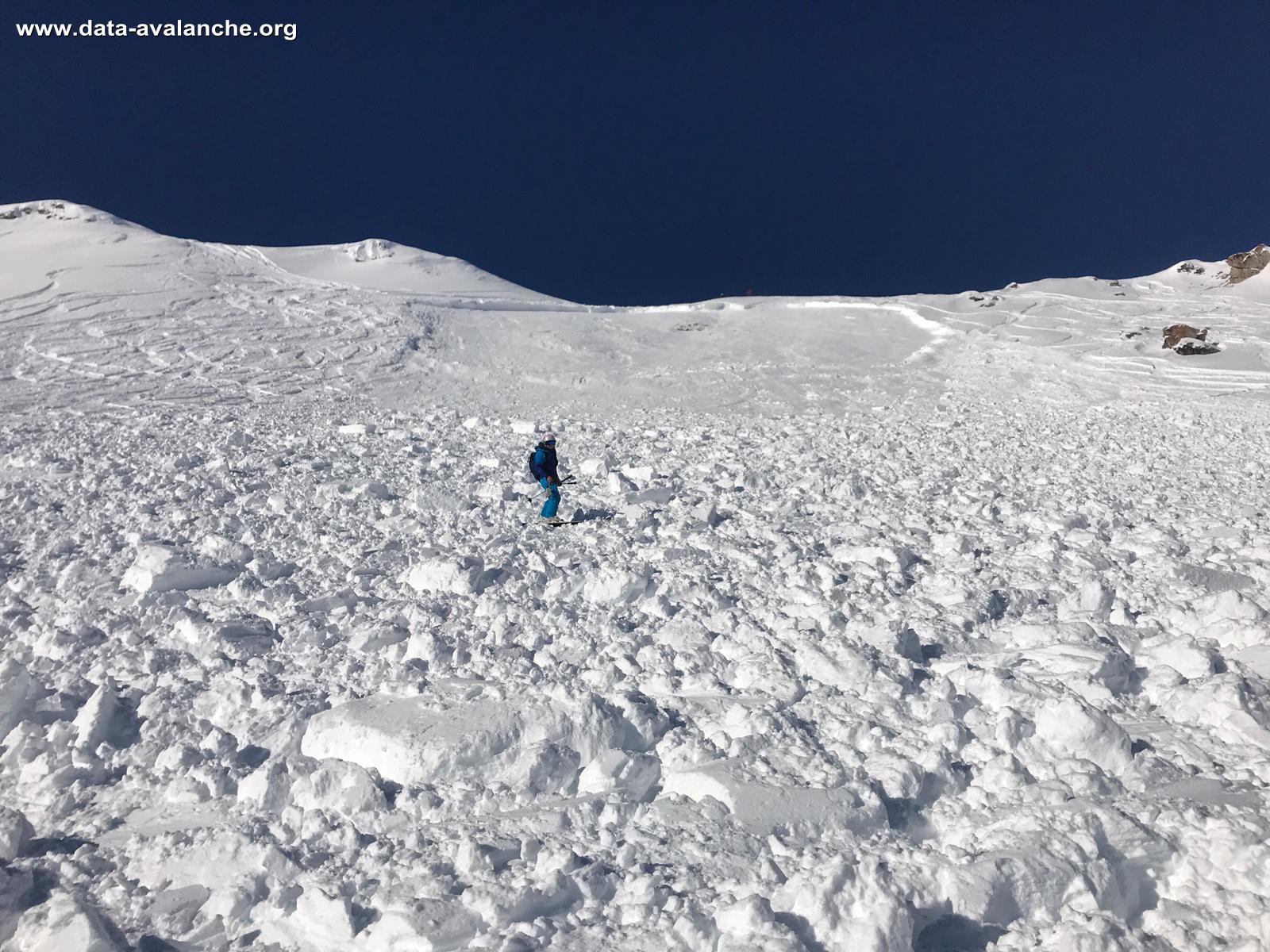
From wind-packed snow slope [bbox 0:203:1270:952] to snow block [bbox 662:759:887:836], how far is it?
0.09 feet

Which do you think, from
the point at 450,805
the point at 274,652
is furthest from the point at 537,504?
the point at 450,805

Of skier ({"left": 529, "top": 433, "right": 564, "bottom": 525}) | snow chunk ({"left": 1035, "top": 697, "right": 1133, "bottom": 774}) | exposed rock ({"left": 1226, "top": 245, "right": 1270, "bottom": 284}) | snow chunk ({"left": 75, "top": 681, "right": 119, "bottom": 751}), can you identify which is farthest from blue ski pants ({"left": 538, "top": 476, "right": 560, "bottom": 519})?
exposed rock ({"left": 1226, "top": 245, "right": 1270, "bottom": 284})

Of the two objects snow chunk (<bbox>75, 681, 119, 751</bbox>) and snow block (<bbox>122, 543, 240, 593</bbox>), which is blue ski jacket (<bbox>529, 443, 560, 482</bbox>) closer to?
snow block (<bbox>122, 543, 240, 593</bbox>)

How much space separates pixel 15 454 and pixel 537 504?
285 inches

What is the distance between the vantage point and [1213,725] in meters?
5.18

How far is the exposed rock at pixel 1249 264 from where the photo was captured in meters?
29.6

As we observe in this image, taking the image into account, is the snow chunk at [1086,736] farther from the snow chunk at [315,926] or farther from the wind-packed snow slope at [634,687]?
the snow chunk at [315,926]

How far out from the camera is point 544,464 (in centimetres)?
948

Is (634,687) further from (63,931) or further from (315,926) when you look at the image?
(63,931)

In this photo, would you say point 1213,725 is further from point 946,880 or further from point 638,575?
point 638,575

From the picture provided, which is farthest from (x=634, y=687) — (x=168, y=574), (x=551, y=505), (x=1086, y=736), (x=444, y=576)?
(x=168, y=574)

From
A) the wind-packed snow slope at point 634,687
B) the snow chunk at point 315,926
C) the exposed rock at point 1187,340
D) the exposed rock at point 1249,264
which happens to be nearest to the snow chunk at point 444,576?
the wind-packed snow slope at point 634,687

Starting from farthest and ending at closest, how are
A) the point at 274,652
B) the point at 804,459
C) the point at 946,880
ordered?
the point at 804,459, the point at 274,652, the point at 946,880

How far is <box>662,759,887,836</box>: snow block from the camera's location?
450 cm
